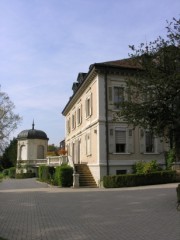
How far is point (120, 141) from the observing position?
31.1 meters

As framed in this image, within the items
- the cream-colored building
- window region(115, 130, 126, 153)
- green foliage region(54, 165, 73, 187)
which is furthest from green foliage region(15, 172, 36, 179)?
window region(115, 130, 126, 153)

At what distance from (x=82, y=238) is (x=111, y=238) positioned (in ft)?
2.47

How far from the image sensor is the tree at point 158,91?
1553cm

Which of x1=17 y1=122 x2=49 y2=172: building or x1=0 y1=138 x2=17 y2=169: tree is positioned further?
x1=0 y1=138 x2=17 y2=169: tree

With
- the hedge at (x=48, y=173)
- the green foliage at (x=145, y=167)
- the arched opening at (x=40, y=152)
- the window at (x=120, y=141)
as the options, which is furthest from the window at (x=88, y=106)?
the arched opening at (x=40, y=152)

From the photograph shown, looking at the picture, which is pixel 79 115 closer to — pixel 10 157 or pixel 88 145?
pixel 88 145

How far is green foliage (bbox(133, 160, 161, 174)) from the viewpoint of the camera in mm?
28766

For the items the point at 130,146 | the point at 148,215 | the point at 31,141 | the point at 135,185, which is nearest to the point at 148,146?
the point at 130,146

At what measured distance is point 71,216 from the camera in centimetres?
1424

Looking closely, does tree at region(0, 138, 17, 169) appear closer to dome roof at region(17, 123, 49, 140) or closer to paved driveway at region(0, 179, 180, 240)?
dome roof at region(17, 123, 49, 140)

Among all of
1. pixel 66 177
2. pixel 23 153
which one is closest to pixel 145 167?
pixel 66 177

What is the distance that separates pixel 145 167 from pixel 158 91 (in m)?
13.9

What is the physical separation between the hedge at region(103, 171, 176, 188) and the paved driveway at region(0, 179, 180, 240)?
7.63m

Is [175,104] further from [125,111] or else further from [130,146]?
[130,146]
